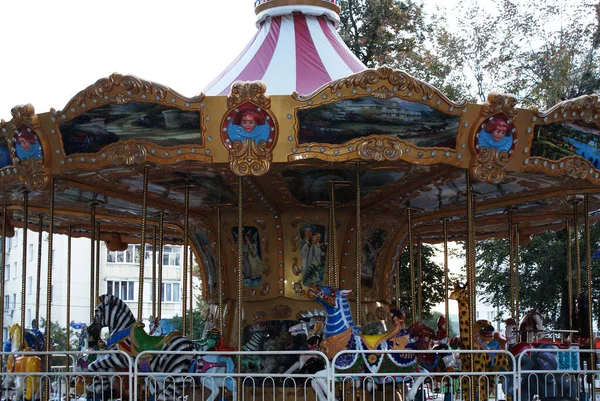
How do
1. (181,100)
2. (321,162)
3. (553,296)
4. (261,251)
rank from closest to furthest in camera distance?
(181,100) < (321,162) < (261,251) < (553,296)

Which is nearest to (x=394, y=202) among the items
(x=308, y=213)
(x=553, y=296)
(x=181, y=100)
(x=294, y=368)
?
(x=308, y=213)

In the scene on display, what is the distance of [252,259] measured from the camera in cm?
1238

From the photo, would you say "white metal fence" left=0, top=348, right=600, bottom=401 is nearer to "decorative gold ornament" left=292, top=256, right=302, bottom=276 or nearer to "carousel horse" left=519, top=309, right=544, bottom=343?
"carousel horse" left=519, top=309, right=544, bottom=343

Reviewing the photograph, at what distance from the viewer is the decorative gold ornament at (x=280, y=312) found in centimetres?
1205

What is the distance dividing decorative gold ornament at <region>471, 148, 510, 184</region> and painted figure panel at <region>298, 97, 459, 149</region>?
1.39 ft

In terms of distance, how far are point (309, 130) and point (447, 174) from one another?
92.5 inches

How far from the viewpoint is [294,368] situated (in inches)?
432

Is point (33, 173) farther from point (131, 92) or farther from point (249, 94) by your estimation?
point (249, 94)

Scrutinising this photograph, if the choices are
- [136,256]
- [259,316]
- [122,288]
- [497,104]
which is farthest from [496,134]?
[136,256]

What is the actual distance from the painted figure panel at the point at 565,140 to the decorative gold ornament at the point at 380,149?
66.2 inches

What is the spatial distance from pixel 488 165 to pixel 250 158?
2599 mm

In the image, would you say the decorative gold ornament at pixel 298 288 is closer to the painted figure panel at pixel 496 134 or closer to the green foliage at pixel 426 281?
the painted figure panel at pixel 496 134

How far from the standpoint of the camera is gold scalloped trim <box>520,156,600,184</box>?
10112 millimetres

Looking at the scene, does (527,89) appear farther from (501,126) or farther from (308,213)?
(501,126)
